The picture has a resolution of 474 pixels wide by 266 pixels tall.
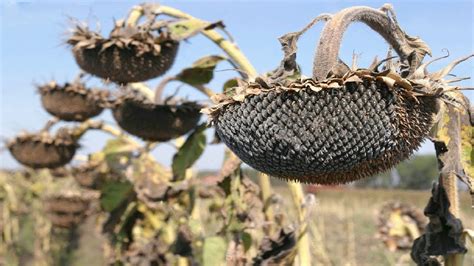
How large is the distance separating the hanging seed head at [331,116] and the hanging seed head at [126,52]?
1.45 m

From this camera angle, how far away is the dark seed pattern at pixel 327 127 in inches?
62.0

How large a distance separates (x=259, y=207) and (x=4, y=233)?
7.88 metres

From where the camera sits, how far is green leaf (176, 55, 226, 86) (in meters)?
3.37

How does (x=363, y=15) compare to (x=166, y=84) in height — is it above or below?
below

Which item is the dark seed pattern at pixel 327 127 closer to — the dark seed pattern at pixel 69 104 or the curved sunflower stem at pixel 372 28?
the curved sunflower stem at pixel 372 28

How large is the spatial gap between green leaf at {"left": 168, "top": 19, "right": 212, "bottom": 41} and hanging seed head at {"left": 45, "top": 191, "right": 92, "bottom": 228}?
5128 mm

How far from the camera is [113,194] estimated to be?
4.92m

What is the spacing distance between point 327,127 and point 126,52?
1685mm

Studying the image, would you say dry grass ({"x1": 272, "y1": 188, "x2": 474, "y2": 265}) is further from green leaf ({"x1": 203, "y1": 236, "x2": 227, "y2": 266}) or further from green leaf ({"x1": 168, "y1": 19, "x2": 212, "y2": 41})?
green leaf ({"x1": 168, "y1": 19, "x2": 212, "y2": 41})

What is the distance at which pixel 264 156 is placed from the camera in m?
1.65

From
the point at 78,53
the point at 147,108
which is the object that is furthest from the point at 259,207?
the point at 78,53

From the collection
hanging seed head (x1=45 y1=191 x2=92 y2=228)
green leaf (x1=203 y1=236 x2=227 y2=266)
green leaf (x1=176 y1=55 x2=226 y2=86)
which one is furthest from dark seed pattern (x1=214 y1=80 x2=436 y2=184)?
hanging seed head (x1=45 y1=191 x2=92 y2=228)

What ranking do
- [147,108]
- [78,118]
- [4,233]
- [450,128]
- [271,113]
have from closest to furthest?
1. [271,113]
2. [450,128]
3. [147,108]
4. [78,118]
5. [4,233]

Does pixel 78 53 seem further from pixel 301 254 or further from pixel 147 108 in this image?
pixel 301 254
